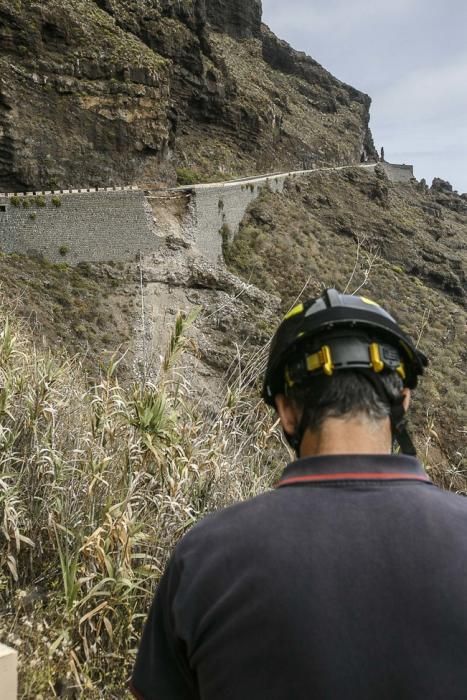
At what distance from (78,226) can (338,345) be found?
88.7 ft

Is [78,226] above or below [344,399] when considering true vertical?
above

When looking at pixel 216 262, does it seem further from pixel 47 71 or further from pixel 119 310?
pixel 47 71

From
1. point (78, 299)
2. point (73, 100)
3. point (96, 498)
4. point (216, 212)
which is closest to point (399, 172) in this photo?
point (216, 212)

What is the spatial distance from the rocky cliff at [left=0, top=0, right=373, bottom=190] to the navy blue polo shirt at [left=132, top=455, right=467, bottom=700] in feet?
106

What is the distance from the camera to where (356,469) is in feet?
5.50

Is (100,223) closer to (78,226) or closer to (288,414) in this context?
(78,226)

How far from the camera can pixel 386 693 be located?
59.1 inches

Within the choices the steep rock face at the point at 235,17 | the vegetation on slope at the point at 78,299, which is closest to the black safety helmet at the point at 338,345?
the vegetation on slope at the point at 78,299

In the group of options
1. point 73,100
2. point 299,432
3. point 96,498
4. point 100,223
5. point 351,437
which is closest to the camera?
point 351,437

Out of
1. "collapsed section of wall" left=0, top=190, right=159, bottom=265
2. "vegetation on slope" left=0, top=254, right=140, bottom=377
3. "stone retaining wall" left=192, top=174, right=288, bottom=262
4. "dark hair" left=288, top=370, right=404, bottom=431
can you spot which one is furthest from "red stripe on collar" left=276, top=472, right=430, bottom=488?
"stone retaining wall" left=192, top=174, right=288, bottom=262

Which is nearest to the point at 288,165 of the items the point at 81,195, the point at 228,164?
the point at 228,164

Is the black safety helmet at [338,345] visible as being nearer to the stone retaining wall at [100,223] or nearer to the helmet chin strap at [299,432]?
the helmet chin strap at [299,432]

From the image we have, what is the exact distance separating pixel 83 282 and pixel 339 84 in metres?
81.5

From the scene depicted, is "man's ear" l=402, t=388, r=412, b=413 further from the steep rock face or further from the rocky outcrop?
the steep rock face
